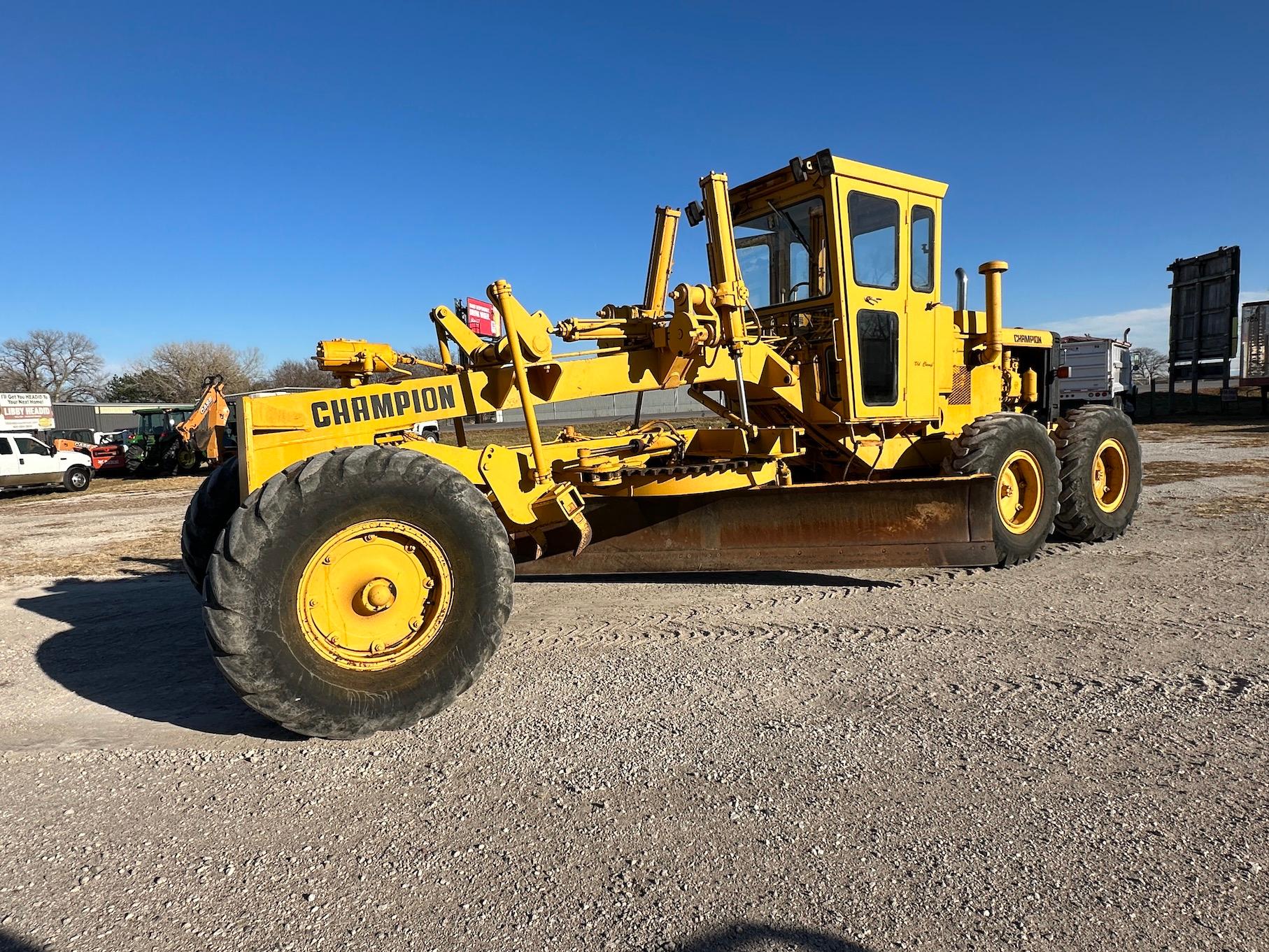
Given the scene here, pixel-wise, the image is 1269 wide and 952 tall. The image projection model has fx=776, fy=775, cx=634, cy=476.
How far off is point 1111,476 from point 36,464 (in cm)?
2182

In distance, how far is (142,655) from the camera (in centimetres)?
464

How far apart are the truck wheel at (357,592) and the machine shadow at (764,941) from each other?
68.3 inches

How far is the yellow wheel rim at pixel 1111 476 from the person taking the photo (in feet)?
22.6

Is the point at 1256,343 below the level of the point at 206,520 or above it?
above

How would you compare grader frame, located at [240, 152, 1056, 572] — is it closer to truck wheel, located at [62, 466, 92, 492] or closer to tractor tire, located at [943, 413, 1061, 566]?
tractor tire, located at [943, 413, 1061, 566]

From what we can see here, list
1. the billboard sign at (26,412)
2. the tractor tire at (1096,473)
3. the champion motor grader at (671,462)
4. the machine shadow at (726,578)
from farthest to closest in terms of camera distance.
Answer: the billboard sign at (26,412) → the tractor tire at (1096,473) → the machine shadow at (726,578) → the champion motor grader at (671,462)

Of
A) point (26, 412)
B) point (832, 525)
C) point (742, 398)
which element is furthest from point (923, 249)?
point (26, 412)

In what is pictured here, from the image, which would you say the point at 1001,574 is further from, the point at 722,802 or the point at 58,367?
the point at 58,367

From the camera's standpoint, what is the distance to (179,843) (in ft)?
8.39

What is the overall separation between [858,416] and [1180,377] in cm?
2411

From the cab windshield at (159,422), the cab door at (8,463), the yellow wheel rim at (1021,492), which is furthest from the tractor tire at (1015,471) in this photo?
the cab windshield at (159,422)

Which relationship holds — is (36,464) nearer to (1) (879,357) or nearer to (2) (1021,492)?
(1) (879,357)

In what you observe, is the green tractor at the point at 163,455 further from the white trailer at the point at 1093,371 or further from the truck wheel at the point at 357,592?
the white trailer at the point at 1093,371

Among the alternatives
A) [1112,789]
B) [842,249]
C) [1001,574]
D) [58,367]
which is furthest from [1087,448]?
[58,367]
